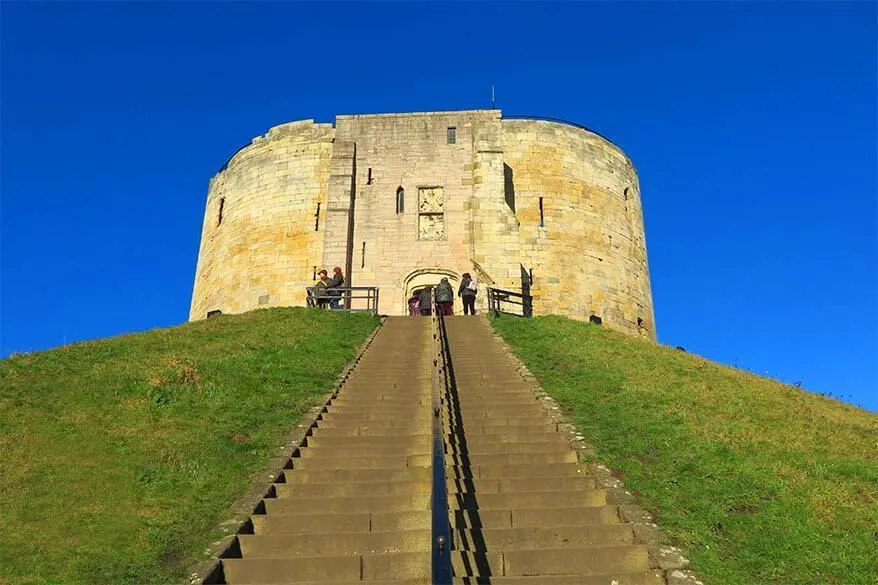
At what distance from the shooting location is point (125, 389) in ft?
36.5

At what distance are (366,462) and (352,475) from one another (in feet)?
1.44

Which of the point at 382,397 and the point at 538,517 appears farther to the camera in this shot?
the point at 382,397

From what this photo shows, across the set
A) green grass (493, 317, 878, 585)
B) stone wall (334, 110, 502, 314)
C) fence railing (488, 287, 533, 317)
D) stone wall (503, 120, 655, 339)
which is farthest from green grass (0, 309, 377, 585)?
stone wall (503, 120, 655, 339)

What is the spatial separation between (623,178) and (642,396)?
18.7 metres

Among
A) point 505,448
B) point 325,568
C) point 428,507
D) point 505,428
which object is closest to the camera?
point 325,568

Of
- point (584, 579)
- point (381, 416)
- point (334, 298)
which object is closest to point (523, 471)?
point (584, 579)

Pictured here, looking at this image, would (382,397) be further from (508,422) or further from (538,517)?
(538,517)

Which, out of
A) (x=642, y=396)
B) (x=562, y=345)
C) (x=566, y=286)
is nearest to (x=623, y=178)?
(x=566, y=286)

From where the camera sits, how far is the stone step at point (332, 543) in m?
6.46

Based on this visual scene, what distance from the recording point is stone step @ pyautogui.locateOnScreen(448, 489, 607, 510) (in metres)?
7.24

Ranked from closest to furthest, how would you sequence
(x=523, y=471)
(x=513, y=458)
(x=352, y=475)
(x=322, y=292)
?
(x=352, y=475) < (x=523, y=471) < (x=513, y=458) < (x=322, y=292)

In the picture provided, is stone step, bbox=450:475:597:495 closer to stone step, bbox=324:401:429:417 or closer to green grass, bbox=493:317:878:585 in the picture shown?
green grass, bbox=493:317:878:585

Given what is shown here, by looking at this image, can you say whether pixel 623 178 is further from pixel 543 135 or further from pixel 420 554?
pixel 420 554

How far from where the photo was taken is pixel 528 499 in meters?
7.42
